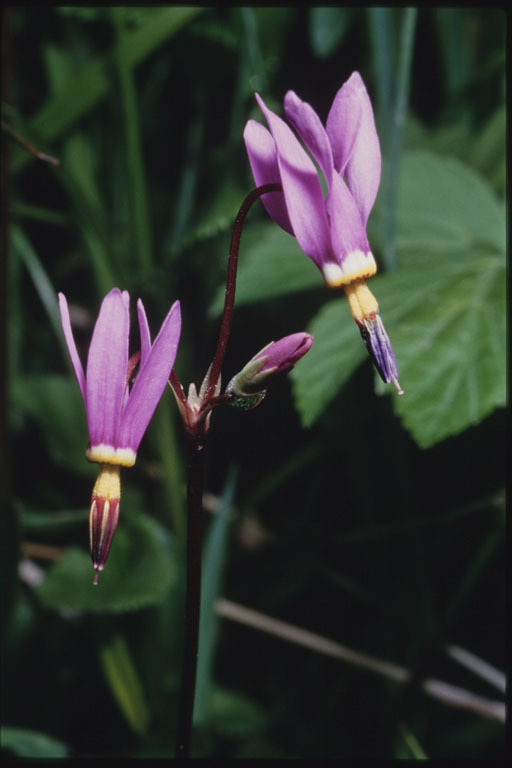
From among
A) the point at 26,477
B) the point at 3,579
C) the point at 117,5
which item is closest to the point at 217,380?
the point at 3,579

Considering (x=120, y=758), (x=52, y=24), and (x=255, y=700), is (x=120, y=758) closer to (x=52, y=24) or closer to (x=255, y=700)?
(x=255, y=700)

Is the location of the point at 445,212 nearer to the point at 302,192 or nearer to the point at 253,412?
the point at 253,412

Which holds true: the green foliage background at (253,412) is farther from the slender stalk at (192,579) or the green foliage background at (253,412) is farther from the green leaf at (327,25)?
the slender stalk at (192,579)

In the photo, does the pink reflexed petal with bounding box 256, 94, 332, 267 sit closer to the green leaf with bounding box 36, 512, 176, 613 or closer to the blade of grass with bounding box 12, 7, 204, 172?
the green leaf with bounding box 36, 512, 176, 613

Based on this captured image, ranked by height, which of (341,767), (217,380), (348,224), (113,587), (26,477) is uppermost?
(348,224)

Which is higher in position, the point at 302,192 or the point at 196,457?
the point at 302,192

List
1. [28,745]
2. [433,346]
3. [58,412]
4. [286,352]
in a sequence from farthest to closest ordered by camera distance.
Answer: [58,412]
[433,346]
[28,745]
[286,352]

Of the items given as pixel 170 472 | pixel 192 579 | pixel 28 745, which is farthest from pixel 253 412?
pixel 192 579

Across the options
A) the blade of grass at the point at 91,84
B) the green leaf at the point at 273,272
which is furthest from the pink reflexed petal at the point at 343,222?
the blade of grass at the point at 91,84
